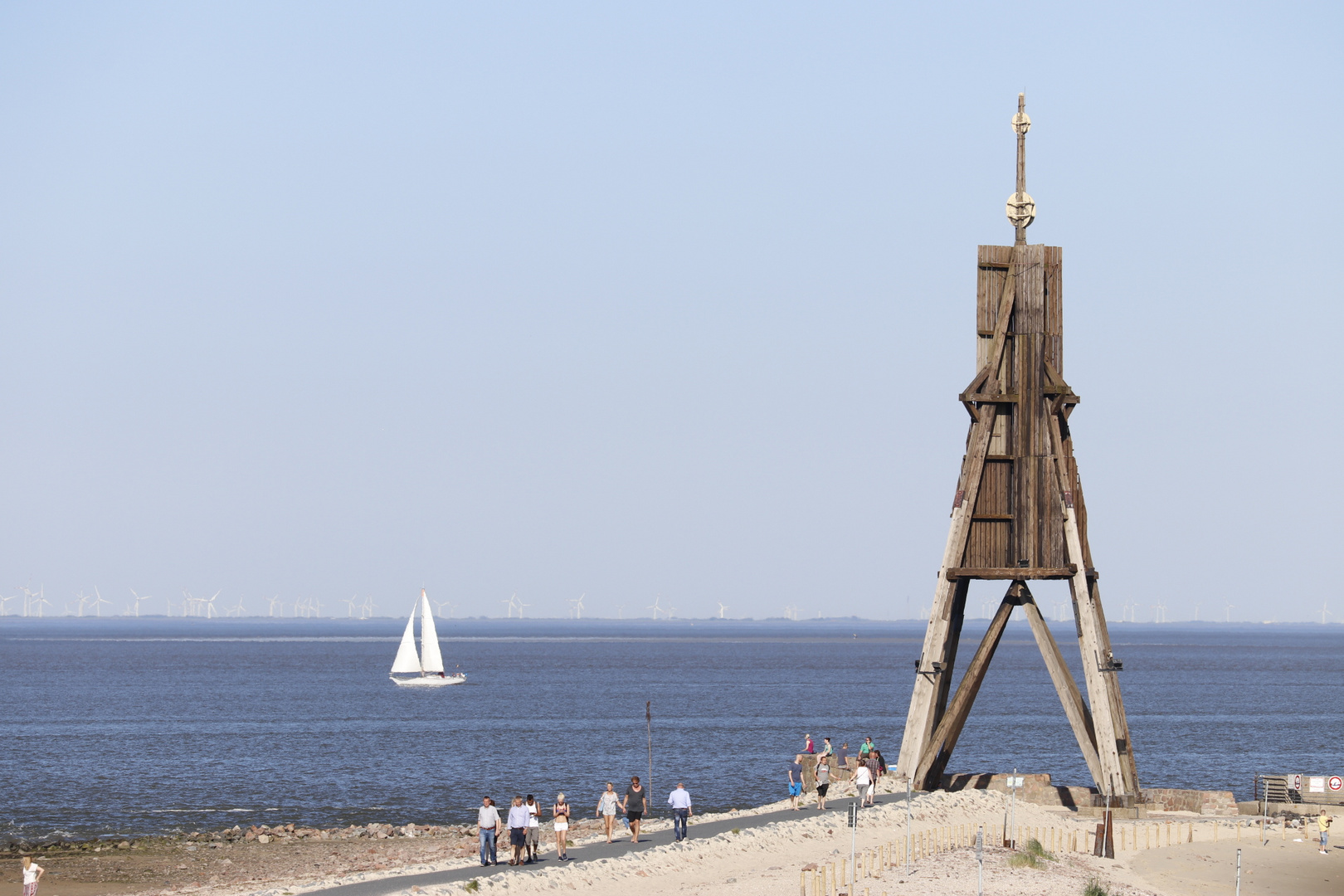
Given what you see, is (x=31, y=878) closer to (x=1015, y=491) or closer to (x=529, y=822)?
(x=529, y=822)

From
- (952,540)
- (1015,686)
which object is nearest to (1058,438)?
(952,540)

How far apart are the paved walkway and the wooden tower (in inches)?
108

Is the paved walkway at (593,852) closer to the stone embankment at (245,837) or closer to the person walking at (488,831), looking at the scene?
the person walking at (488,831)

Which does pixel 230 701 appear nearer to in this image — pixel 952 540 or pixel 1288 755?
pixel 1288 755

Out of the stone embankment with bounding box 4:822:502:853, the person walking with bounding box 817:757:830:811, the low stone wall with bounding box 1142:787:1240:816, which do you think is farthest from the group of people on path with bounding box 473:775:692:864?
the stone embankment with bounding box 4:822:502:853

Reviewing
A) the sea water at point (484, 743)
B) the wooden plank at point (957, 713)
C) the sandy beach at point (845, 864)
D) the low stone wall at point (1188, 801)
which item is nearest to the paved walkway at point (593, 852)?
the sandy beach at point (845, 864)

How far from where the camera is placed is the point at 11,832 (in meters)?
54.0

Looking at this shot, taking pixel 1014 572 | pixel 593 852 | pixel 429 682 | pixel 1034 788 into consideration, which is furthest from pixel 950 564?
pixel 429 682

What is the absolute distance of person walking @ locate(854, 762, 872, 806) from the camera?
37594mm

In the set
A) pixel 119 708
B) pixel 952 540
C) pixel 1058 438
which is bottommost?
pixel 119 708

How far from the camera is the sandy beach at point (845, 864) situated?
31.0 m

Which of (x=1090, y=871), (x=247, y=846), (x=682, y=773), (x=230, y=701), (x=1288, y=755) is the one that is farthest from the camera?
(x=230, y=701)

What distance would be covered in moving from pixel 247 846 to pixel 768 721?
5810 centimetres

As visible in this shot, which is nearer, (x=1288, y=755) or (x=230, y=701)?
(x=1288, y=755)
